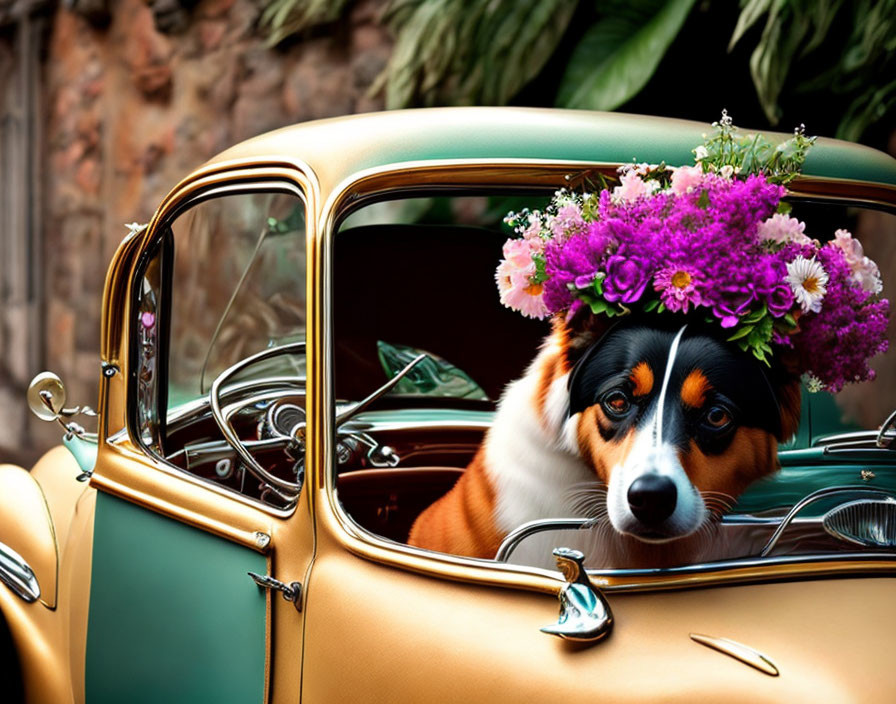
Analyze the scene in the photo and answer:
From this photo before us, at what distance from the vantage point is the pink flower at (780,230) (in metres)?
1.78

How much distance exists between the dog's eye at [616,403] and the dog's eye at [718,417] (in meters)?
0.12

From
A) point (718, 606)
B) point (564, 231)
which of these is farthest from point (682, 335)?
point (718, 606)

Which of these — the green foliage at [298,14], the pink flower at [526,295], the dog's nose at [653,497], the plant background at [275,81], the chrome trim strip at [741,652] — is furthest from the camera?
the green foliage at [298,14]

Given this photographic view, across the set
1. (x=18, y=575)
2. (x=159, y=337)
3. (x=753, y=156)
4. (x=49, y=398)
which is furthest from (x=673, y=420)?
(x=18, y=575)

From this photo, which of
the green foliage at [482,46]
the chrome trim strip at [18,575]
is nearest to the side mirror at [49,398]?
the chrome trim strip at [18,575]

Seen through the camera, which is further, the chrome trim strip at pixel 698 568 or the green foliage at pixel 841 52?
the green foliage at pixel 841 52

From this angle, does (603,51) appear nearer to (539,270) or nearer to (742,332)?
(539,270)

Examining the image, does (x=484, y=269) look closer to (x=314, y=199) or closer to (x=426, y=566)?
(x=314, y=199)

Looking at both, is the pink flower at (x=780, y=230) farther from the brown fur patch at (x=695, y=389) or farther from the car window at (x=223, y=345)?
the car window at (x=223, y=345)

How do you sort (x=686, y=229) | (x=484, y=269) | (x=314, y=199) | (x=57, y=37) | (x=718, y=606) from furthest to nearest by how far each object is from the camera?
(x=57, y=37) < (x=484, y=269) < (x=314, y=199) < (x=686, y=229) < (x=718, y=606)

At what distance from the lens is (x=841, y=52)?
19.1 feet

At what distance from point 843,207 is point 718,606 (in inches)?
35.1

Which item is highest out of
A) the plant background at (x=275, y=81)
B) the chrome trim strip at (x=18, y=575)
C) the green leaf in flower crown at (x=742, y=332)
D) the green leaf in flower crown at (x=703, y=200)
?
the plant background at (x=275, y=81)

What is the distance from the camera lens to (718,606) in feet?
5.42
